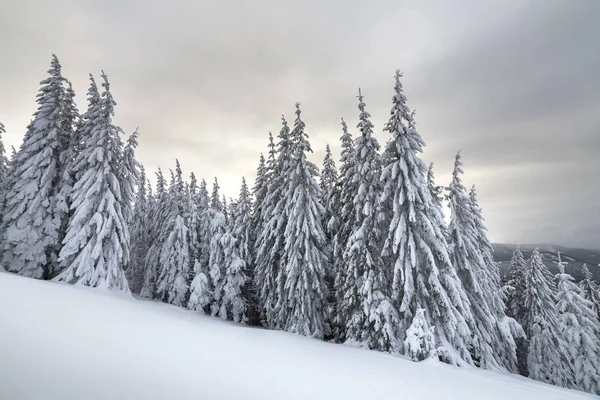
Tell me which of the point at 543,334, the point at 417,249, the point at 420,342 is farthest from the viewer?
the point at 543,334

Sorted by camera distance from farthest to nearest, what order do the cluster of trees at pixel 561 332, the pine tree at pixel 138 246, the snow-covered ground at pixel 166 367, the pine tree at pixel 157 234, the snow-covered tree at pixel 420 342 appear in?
the pine tree at pixel 138 246 → the pine tree at pixel 157 234 → the cluster of trees at pixel 561 332 → the snow-covered tree at pixel 420 342 → the snow-covered ground at pixel 166 367

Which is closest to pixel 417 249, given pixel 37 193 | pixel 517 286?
pixel 517 286

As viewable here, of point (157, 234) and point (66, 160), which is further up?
→ point (66, 160)

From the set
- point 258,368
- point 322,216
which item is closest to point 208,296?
point 322,216

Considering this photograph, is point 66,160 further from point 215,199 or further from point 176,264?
point 215,199

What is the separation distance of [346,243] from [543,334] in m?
20.4

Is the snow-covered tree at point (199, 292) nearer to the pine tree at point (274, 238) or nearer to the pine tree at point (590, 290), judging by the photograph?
the pine tree at point (274, 238)

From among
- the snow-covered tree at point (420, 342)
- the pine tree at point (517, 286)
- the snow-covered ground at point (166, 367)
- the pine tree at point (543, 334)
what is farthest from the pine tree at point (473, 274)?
the snow-covered ground at point (166, 367)

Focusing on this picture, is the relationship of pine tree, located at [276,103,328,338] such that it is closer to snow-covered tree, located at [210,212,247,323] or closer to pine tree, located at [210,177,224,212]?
snow-covered tree, located at [210,212,247,323]

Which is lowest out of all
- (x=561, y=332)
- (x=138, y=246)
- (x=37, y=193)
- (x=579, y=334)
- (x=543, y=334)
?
(x=543, y=334)

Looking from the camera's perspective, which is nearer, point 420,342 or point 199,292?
point 420,342

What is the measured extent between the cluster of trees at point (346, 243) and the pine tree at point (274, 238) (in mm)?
129

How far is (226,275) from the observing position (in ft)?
109

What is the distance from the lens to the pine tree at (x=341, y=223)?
22859 millimetres
